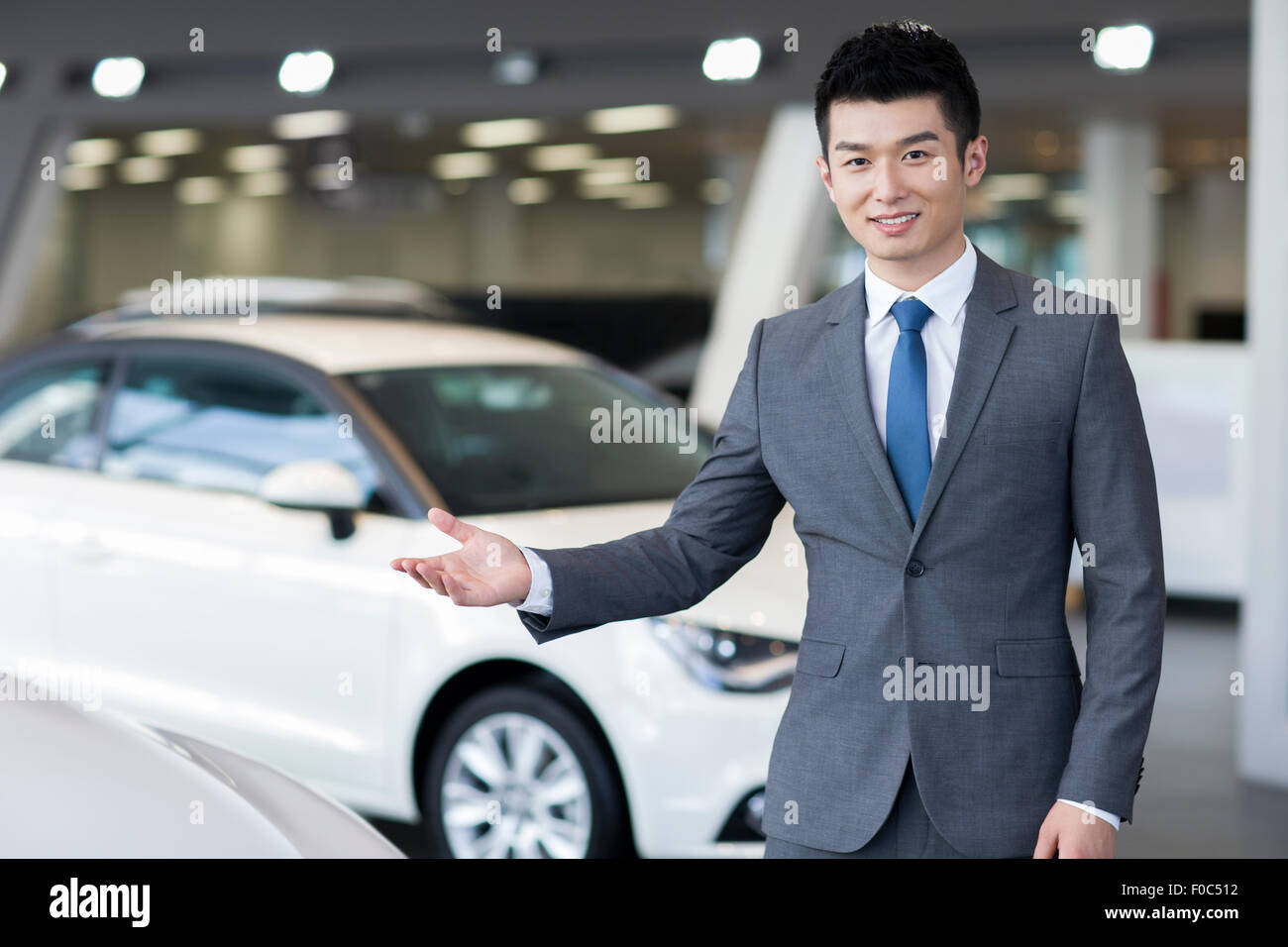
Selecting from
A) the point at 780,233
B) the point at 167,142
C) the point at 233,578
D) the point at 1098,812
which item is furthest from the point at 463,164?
the point at 1098,812

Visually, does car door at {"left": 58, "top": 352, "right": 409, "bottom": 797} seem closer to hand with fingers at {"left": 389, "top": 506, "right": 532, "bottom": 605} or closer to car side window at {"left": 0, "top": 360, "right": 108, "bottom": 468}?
car side window at {"left": 0, "top": 360, "right": 108, "bottom": 468}

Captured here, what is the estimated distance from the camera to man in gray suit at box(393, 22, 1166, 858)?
6.10 feet

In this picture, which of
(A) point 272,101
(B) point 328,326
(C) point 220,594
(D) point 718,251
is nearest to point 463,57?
(A) point 272,101

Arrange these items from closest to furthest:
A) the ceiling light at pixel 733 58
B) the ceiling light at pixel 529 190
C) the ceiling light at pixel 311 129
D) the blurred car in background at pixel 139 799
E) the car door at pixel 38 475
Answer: the blurred car in background at pixel 139 799 → the car door at pixel 38 475 → the ceiling light at pixel 733 58 → the ceiling light at pixel 311 129 → the ceiling light at pixel 529 190

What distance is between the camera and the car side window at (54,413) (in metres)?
4.90

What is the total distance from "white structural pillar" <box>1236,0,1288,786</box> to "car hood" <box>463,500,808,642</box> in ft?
6.15

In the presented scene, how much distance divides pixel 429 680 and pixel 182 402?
1.32 metres

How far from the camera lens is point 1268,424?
5309mm

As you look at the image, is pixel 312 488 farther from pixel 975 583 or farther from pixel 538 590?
pixel 975 583

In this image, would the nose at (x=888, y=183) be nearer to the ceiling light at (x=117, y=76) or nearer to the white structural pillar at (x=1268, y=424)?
the white structural pillar at (x=1268, y=424)

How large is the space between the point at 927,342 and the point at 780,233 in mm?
6667

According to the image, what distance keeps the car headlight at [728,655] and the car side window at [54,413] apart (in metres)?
2.12

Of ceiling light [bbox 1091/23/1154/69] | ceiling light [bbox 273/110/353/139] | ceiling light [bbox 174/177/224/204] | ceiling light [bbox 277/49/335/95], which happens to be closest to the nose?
ceiling light [bbox 1091/23/1154/69]

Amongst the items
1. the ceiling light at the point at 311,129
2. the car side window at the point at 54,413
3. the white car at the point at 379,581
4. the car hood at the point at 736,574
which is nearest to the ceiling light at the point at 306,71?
the white car at the point at 379,581
